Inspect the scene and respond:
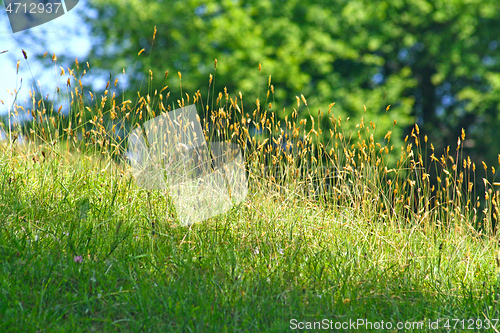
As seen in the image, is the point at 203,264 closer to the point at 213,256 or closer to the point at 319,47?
the point at 213,256

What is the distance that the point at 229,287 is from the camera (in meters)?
2.28

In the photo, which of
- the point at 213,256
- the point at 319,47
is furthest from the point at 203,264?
the point at 319,47

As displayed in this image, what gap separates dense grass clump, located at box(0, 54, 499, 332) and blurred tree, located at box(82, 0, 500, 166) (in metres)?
6.44

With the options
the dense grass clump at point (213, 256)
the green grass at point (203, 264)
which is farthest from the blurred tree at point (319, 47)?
the green grass at point (203, 264)

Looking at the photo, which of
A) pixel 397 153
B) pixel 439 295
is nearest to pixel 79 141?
pixel 439 295

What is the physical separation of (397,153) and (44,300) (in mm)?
9271

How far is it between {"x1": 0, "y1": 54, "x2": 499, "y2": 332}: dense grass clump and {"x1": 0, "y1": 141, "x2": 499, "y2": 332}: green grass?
0.01 meters

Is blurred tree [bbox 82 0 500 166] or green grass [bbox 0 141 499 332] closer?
green grass [bbox 0 141 499 332]

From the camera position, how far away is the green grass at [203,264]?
6.68 ft

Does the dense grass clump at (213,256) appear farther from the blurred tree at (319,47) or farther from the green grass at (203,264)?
the blurred tree at (319,47)

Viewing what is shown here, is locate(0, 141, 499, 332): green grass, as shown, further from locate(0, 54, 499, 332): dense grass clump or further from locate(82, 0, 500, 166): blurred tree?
locate(82, 0, 500, 166): blurred tree

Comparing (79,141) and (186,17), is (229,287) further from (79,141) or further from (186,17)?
(186,17)

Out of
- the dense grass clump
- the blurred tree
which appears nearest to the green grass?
the dense grass clump

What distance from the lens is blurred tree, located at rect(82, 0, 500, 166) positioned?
9.95 m
